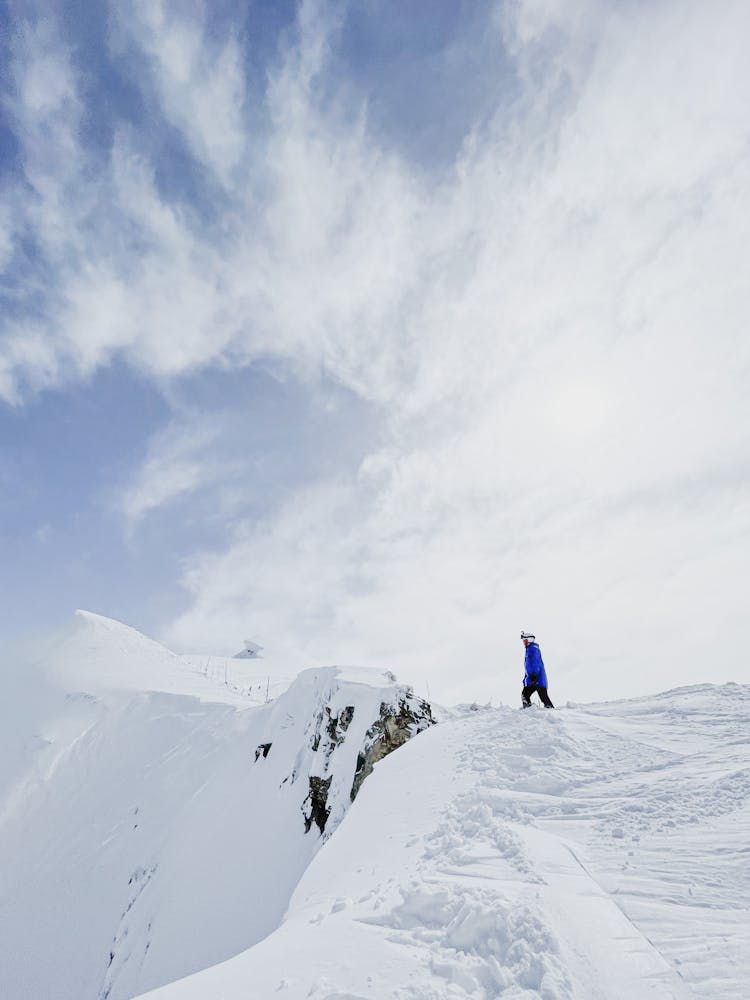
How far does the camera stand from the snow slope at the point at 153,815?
56.0 ft

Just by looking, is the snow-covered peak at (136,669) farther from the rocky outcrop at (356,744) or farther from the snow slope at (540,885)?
the snow slope at (540,885)

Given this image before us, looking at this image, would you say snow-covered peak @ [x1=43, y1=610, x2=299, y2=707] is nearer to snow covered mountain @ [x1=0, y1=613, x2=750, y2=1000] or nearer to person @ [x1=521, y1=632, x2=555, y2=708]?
snow covered mountain @ [x1=0, y1=613, x2=750, y2=1000]

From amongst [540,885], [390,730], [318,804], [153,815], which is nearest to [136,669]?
[153,815]

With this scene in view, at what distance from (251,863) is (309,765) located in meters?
3.57

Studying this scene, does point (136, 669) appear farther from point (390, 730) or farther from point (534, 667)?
point (534, 667)

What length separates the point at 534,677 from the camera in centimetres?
1242

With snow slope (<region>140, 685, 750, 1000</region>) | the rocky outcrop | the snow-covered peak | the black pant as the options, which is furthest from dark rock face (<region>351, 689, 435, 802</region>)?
the snow-covered peak

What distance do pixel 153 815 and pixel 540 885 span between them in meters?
30.9

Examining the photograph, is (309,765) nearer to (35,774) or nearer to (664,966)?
(664,966)

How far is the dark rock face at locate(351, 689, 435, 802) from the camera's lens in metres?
15.4

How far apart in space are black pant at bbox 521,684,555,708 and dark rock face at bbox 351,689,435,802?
4.67 metres

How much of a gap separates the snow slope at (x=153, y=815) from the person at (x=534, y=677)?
19.7ft

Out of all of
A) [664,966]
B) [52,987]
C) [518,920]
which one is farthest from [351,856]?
[52,987]

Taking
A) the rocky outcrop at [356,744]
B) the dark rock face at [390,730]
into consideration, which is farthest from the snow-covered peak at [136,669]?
the dark rock face at [390,730]
